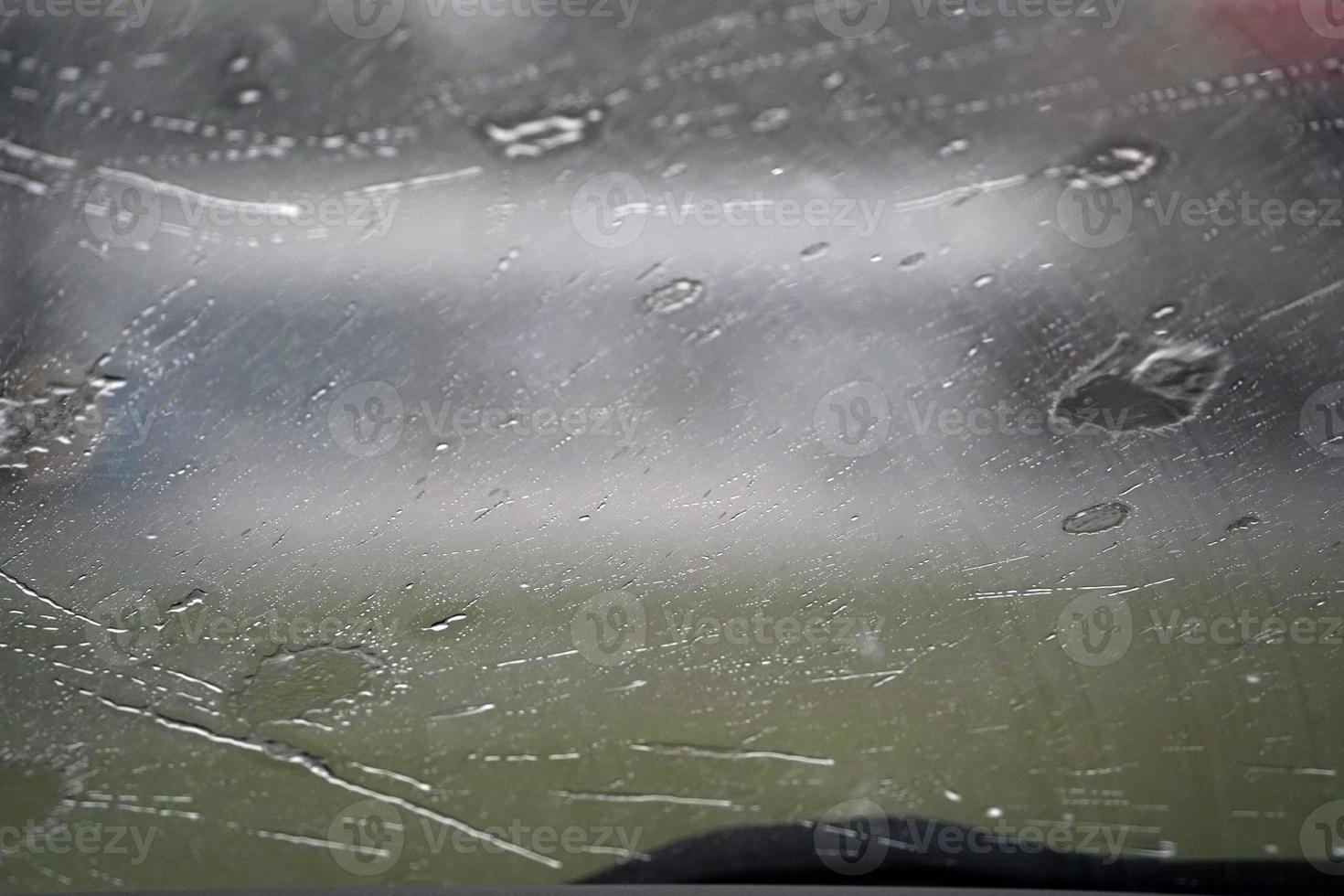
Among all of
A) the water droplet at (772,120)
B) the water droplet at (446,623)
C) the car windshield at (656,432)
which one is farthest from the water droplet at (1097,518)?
the water droplet at (446,623)

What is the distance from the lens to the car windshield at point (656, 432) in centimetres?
137

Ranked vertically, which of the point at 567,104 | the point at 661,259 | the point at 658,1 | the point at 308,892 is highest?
the point at 658,1

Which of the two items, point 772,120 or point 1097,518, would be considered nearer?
point 772,120

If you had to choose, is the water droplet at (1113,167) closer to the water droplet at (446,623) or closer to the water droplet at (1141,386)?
the water droplet at (1141,386)

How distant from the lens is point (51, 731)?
1.57 meters

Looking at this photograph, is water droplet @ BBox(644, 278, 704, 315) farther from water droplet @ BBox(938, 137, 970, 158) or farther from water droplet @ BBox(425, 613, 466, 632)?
water droplet @ BBox(425, 613, 466, 632)

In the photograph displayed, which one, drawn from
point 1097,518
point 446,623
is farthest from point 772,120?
point 446,623

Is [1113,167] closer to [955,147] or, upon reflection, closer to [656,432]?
[955,147]

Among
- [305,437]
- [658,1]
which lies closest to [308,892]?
[305,437]

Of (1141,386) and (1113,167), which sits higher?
(1113,167)

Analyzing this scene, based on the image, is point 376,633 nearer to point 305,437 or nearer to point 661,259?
point 305,437

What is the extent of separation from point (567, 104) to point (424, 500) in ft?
2.16

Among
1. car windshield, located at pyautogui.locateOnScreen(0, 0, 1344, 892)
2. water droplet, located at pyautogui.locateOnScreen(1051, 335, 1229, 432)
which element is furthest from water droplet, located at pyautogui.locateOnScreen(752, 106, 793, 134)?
water droplet, located at pyautogui.locateOnScreen(1051, 335, 1229, 432)

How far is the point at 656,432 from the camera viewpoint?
148 centimetres
